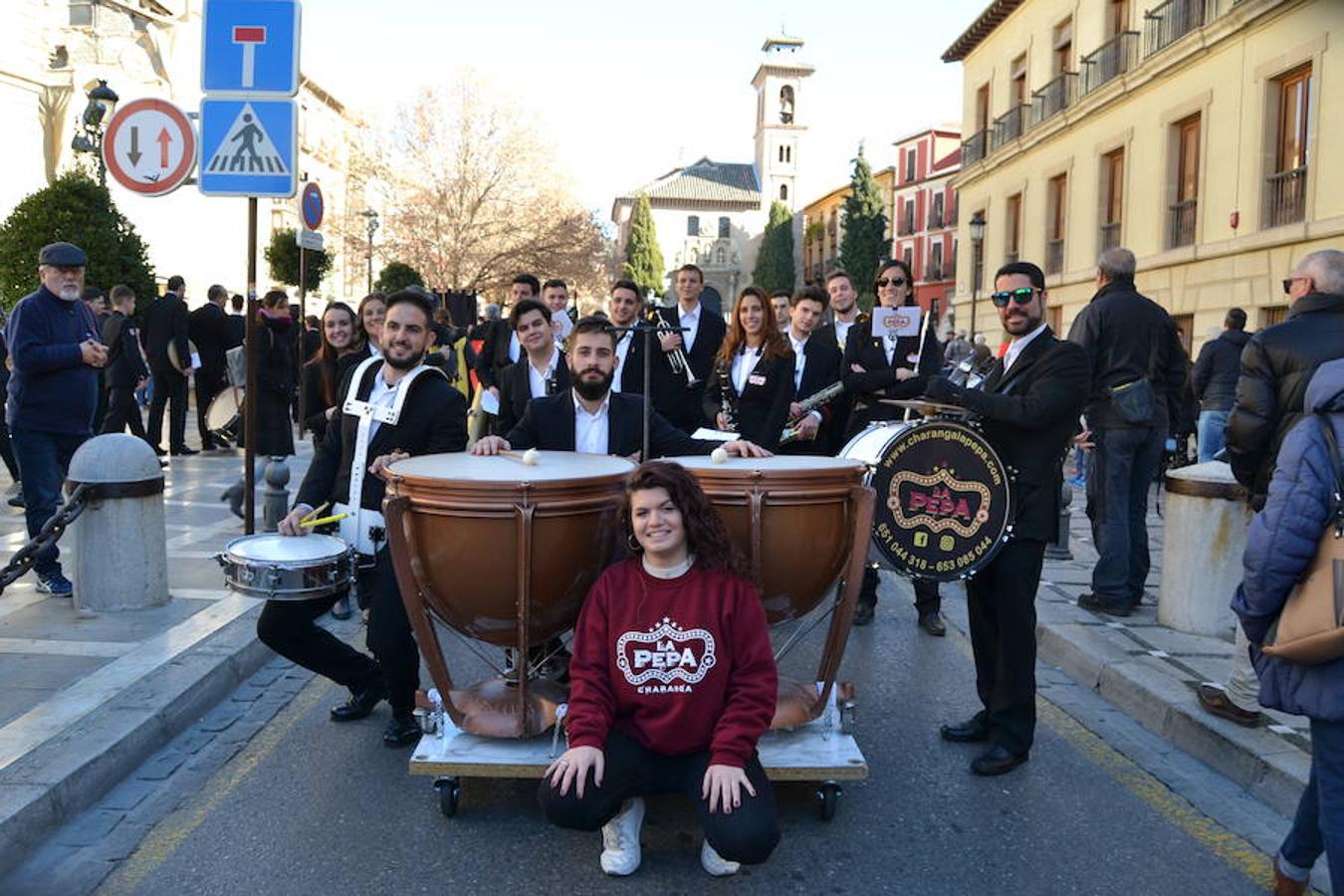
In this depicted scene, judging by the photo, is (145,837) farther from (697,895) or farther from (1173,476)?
(1173,476)

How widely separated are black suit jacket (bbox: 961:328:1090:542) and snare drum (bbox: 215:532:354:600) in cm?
243

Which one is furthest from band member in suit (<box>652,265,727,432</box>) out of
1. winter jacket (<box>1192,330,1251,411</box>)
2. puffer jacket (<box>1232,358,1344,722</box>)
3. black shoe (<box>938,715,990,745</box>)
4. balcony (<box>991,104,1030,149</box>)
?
balcony (<box>991,104,1030,149</box>)

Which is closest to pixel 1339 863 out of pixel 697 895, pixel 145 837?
pixel 697 895

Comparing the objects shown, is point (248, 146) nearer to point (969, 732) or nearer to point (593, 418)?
point (593, 418)

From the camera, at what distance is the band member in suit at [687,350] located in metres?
7.45

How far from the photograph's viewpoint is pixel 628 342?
→ 7602 mm

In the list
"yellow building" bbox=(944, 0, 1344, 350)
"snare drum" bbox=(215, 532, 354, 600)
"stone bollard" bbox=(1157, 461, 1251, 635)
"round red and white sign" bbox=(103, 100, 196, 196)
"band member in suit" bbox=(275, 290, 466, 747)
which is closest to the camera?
"snare drum" bbox=(215, 532, 354, 600)

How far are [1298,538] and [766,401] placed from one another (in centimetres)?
401

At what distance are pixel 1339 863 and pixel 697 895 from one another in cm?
171

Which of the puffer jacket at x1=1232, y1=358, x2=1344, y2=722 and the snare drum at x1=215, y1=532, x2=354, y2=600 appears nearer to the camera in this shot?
the puffer jacket at x1=1232, y1=358, x2=1344, y2=722

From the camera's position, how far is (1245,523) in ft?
19.7

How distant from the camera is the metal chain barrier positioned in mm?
4714

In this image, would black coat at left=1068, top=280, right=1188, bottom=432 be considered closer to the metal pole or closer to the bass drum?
the bass drum

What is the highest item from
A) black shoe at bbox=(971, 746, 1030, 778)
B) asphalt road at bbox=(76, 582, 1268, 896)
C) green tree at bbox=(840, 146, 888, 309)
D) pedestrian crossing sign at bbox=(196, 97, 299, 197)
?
green tree at bbox=(840, 146, 888, 309)
